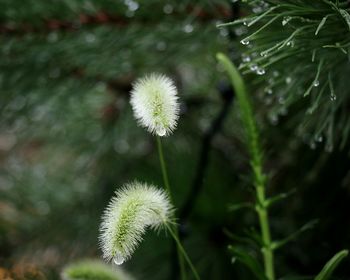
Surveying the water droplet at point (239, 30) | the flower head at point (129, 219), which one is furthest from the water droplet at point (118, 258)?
the water droplet at point (239, 30)

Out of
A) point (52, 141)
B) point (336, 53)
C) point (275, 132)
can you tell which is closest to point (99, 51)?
point (275, 132)

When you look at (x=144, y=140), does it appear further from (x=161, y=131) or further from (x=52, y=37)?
(x=161, y=131)

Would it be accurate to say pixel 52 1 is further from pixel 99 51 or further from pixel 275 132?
pixel 275 132

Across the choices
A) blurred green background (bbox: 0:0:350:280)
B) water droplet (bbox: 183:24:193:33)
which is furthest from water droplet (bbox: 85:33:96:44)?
water droplet (bbox: 183:24:193:33)

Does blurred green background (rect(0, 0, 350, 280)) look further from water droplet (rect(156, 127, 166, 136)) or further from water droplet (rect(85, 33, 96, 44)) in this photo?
Answer: water droplet (rect(156, 127, 166, 136))

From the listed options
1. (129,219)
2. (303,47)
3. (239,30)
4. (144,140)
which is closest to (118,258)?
(129,219)
